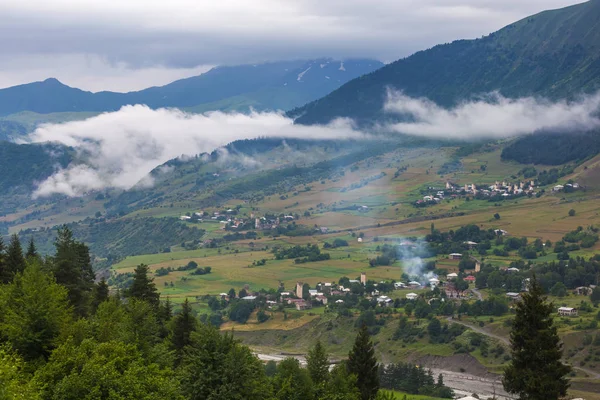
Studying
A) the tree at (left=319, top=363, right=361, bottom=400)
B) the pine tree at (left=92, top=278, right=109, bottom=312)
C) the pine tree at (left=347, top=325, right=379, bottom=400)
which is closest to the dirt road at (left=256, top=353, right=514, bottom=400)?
the pine tree at (left=92, top=278, right=109, bottom=312)

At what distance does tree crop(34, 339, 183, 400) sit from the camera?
30.2 m

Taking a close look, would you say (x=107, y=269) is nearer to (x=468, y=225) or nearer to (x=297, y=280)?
(x=297, y=280)

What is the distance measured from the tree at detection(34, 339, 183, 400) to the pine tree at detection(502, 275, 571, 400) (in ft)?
58.0

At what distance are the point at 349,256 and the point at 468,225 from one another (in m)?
29.8

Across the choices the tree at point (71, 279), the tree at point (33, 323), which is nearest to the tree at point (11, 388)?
the tree at point (33, 323)

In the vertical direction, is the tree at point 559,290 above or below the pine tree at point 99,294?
below

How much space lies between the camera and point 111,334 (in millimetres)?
38344

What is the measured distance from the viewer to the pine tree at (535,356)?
39.7 m

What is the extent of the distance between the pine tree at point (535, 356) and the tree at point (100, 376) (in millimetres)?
17693

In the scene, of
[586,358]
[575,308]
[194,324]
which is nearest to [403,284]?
[575,308]

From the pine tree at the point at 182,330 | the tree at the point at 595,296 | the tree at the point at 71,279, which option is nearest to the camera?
the pine tree at the point at 182,330

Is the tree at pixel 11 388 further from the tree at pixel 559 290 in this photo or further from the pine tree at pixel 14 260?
the tree at pixel 559 290

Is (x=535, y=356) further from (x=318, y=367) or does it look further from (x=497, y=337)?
(x=497, y=337)

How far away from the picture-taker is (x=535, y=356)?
40.2 m
